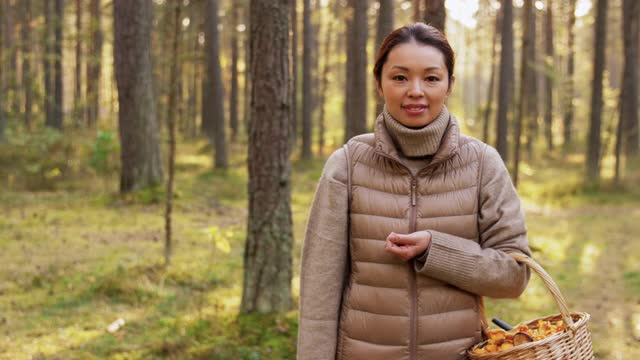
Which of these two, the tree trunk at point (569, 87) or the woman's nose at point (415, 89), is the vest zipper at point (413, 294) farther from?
the tree trunk at point (569, 87)

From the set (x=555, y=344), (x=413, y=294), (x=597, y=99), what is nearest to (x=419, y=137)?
(x=413, y=294)

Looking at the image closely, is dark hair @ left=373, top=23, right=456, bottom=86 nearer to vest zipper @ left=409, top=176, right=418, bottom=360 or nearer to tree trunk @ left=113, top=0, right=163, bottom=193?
vest zipper @ left=409, top=176, right=418, bottom=360

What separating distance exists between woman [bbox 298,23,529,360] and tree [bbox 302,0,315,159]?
22.4 metres

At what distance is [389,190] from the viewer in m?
2.56

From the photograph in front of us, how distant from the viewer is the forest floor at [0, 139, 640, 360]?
6.46 meters

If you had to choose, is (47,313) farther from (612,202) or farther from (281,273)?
(612,202)

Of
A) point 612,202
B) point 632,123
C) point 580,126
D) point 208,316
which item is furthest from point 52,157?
point 580,126

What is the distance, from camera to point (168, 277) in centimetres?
872

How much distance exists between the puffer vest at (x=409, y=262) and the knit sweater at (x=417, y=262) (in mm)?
49

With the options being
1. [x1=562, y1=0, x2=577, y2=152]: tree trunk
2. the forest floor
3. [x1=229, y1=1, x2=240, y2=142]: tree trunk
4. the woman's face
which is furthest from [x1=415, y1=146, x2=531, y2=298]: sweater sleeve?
[x1=562, y1=0, x2=577, y2=152]: tree trunk

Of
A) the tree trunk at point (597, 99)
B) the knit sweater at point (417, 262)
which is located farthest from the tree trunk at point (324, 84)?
the knit sweater at point (417, 262)

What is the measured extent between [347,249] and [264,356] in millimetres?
3598

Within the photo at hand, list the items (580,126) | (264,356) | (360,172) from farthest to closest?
(580,126), (264,356), (360,172)

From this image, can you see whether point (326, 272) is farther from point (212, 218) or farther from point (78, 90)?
point (78, 90)
